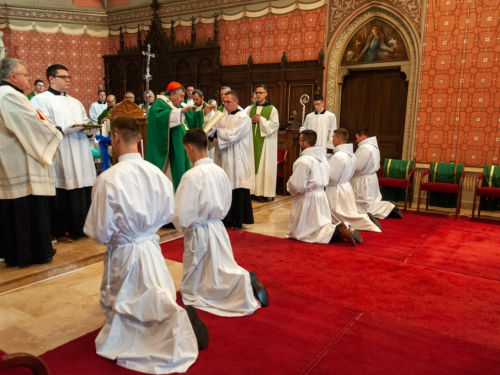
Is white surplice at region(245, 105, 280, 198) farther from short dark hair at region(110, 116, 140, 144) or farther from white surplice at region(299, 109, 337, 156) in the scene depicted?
short dark hair at region(110, 116, 140, 144)

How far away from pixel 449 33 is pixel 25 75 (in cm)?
716

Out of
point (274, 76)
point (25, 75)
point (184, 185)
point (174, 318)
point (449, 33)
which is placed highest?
point (449, 33)

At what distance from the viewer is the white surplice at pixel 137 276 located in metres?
2.49

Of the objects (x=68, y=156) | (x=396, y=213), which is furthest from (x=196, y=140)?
(x=396, y=213)

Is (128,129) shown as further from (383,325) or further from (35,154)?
(383,325)

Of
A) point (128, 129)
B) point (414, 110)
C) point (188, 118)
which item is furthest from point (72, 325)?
point (414, 110)

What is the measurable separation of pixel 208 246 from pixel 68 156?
2.28m

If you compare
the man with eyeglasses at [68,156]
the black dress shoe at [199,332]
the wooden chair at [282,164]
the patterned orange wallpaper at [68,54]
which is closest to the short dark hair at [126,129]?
the black dress shoe at [199,332]

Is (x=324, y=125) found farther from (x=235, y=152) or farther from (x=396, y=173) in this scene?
(x=235, y=152)

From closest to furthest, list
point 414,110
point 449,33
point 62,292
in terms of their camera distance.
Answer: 1. point 62,292
2. point 449,33
3. point 414,110

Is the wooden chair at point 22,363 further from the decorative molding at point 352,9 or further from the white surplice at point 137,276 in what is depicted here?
the decorative molding at point 352,9

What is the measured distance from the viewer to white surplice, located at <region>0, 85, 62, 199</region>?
12.5 feet

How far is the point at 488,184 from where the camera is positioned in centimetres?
706

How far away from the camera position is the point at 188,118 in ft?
18.6
